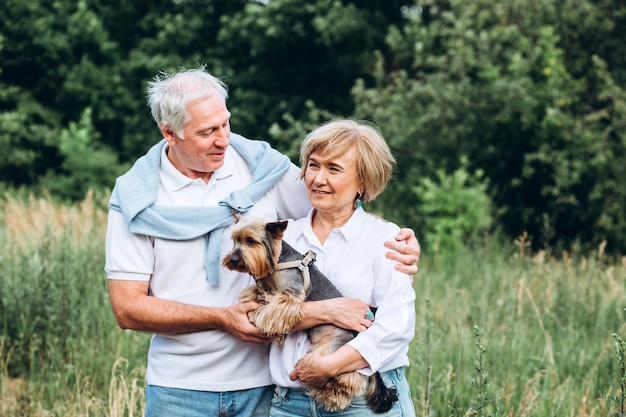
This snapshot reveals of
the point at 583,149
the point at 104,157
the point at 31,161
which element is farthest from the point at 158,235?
the point at 31,161

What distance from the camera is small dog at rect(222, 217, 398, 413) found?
3.24 meters

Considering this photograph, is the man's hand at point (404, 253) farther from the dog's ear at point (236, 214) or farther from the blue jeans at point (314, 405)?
the dog's ear at point (236, 214)

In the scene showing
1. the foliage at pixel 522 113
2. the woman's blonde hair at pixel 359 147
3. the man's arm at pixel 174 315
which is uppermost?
the foliage at pixel 522 113

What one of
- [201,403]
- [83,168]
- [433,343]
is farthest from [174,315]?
[83,168]

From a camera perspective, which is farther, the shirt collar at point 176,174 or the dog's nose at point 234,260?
the shirt collar at point 176,174

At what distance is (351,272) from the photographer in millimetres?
3395

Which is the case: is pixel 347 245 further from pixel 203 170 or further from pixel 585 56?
pixel 585 56

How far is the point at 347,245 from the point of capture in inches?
135

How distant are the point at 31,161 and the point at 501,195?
14326mm

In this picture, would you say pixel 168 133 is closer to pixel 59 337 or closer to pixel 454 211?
pixel 59 337

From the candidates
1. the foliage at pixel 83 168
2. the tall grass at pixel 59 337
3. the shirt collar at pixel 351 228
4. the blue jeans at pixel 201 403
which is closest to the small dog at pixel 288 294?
the shirt collar at pixel 351 228

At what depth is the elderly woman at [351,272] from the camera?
321 centimetres

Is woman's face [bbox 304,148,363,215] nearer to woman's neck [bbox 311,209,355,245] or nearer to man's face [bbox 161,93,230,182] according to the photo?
woman's neck [bbox 311,209,355,245]

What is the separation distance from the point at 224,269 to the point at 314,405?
0.80 m
